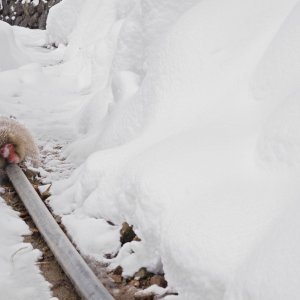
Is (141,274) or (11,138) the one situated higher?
(11,138)

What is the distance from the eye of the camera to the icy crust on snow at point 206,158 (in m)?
2.49

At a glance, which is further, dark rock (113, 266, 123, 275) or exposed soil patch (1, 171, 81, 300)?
dark rock (113, 266, 123, 275)

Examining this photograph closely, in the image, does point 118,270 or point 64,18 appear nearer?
point 118,270

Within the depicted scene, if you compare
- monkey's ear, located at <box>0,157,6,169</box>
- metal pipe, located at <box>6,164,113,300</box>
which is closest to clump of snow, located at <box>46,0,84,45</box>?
monkey's ear, located at <box>0,157,6,169</box>

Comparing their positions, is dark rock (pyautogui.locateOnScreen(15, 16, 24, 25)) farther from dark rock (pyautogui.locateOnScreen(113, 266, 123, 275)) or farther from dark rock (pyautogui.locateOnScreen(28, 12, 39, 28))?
dark rock (pyautogui.locateOnScreen(113, 266, 123, 275))

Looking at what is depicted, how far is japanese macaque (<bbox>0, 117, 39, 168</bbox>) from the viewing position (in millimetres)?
5059

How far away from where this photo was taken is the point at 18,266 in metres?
3.31

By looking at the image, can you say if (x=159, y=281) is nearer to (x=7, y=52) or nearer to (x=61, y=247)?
(x=61, y=247)

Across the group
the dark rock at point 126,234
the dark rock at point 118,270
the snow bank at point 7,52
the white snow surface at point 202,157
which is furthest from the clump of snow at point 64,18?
the dark rock at point 118,270

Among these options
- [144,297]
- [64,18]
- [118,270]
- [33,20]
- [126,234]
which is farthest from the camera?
[33,20]

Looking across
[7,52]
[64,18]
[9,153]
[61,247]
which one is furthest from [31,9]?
[61,247]

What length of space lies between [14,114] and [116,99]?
8.97 feet

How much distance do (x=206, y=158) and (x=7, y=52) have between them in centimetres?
856

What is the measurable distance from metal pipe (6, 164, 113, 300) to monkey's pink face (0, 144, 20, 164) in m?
0.34
